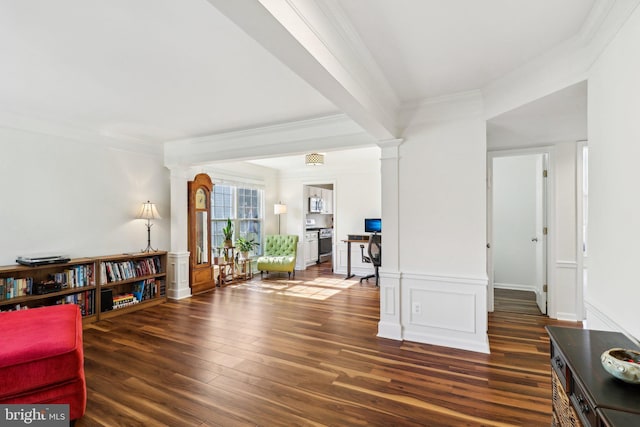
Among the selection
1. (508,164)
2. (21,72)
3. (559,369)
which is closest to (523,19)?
(559,369)

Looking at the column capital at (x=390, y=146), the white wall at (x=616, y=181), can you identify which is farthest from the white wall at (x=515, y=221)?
the white wall at (x=616, y=181)

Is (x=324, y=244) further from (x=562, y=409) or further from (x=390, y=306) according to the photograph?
(x=562, y=409)

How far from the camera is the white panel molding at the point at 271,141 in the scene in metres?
3.60

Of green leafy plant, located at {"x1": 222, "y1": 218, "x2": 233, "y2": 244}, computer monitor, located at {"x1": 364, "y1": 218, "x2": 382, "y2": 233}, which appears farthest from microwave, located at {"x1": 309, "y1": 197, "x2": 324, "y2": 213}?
green leafy plant, located at {"x1": 222, "y1": 218, "x2": 233, "y2": 244}

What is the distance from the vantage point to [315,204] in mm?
8312

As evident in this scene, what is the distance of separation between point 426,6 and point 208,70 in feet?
5.49

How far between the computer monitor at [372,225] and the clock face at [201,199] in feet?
11.0

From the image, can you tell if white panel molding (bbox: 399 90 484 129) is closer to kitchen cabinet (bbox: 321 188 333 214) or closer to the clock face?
the clock face

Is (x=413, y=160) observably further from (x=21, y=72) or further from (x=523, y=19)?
(x=21, y=72)

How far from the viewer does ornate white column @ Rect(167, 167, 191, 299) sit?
506 cm

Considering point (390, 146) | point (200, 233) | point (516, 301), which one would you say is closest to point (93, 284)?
point (200, 233)

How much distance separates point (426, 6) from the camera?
5.58ft

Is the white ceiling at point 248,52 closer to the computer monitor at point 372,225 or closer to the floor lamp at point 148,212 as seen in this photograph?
the floor lamp at point 148,212

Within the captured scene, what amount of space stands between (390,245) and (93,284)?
12.4ft
